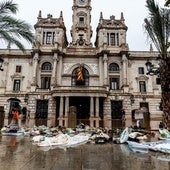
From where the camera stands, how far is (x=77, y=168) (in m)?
3.74

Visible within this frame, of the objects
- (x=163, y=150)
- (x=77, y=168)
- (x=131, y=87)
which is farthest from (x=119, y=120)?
(x=77, y=168)

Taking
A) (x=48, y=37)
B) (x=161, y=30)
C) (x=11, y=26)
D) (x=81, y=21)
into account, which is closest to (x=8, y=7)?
(x=11, y=26)

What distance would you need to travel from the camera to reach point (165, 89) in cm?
947

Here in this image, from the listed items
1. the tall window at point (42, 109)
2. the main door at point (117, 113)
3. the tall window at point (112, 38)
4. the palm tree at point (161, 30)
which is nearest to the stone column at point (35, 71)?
the tall window at point (42, 109)

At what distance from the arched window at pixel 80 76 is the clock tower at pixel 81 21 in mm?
7119

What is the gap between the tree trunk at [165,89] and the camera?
895 centimetres

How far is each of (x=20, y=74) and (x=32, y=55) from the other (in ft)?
12.3

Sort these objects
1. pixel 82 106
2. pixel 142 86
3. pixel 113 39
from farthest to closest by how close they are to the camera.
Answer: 1. pixel 113 39
2. pixel 142 86
3. pixel 82 106

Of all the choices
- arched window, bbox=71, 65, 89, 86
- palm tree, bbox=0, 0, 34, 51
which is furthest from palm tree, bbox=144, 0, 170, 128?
arched window, bbox=71, 65, 89, 86

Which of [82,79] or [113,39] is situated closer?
[82,79]

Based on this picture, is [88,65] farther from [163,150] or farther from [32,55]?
[163,150]

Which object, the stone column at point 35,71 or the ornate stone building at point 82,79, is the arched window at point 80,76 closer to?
the ornate stone building at point 82,79

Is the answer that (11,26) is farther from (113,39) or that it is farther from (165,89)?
(113,39)

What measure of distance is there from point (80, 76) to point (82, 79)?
57cm
